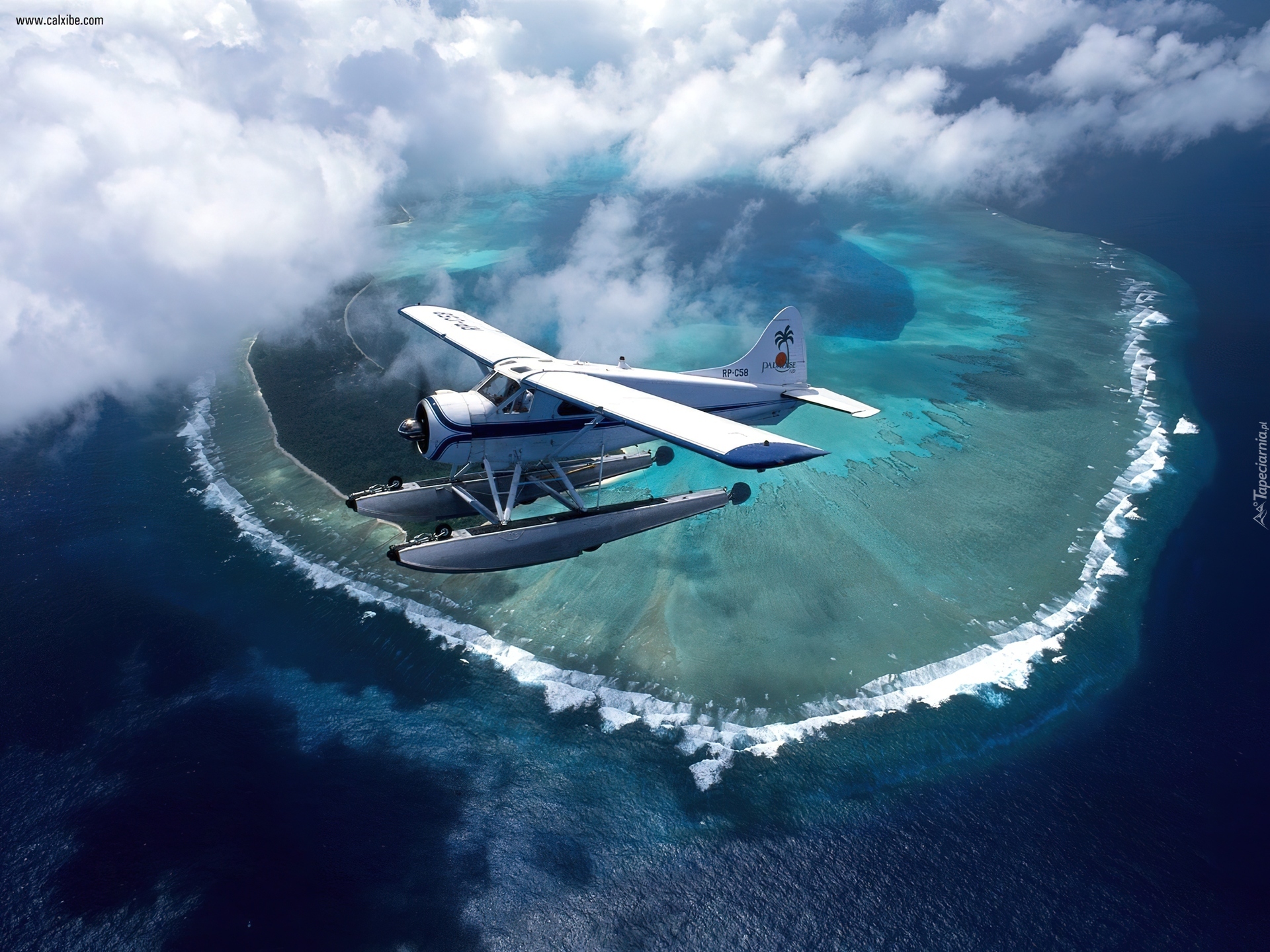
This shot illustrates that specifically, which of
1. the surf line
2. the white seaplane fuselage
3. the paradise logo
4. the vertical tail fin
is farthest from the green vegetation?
the paradise logo

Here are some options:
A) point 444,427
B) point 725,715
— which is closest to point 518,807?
point 725,715

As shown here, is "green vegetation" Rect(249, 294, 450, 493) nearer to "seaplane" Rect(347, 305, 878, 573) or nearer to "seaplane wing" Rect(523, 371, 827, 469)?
"seaplane" Rect(347, 305, 878, 573)

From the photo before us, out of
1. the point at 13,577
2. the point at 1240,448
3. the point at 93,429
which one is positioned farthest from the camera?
the point at 93,429

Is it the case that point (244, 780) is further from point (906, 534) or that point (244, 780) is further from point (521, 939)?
point (906, 534)

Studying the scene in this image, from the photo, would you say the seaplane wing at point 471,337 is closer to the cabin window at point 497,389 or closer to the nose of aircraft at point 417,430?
the cabin window at point 497,389

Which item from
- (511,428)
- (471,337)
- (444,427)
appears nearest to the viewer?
(444,427)

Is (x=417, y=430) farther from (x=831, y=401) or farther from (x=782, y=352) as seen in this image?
(x=782, y=352)

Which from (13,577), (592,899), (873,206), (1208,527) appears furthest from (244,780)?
(873,206)
